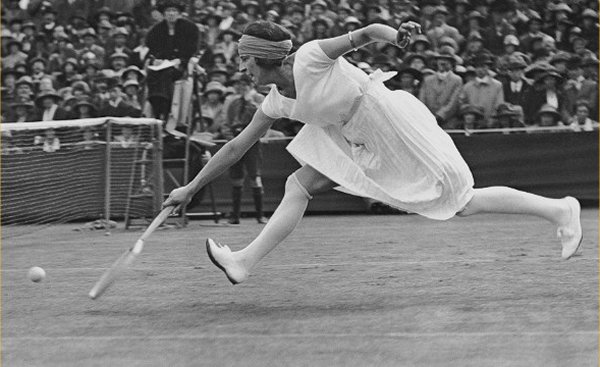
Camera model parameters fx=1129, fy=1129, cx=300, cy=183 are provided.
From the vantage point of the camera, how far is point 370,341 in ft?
16.8

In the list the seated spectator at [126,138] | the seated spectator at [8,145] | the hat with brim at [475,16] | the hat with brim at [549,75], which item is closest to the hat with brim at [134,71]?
the seated spectator at [126,138]

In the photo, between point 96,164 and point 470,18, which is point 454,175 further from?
point 470,18

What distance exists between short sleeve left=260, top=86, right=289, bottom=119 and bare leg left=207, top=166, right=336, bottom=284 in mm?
374

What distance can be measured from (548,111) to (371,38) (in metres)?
10.8

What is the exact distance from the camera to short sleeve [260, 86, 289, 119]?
6523mm

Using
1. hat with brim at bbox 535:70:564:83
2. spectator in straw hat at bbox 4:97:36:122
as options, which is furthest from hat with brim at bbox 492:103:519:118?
spectator in straw hat at bbox 4:97:36:122

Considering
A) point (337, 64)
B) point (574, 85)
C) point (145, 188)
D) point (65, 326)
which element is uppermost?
point (337, 64)

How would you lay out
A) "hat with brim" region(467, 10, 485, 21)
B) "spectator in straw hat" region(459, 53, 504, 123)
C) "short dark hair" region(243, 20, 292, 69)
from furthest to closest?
"hat with brim" region(467, 10, 485, 21) → "spectator in straw hat" region(459, 53, 504, 123) → "short dark hair" region(243, 20, 292, 69)

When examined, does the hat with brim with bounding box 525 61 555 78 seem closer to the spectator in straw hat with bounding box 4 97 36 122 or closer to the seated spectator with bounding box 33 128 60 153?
the seated spectator with bounding box 33 128 60 153

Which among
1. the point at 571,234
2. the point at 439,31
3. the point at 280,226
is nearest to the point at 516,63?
the point at 439,31

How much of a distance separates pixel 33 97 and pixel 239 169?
461 cm

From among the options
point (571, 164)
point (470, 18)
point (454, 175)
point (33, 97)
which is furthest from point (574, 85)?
point (454, 175)

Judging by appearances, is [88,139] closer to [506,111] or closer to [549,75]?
[506,111]

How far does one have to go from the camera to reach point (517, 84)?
1666 cm
